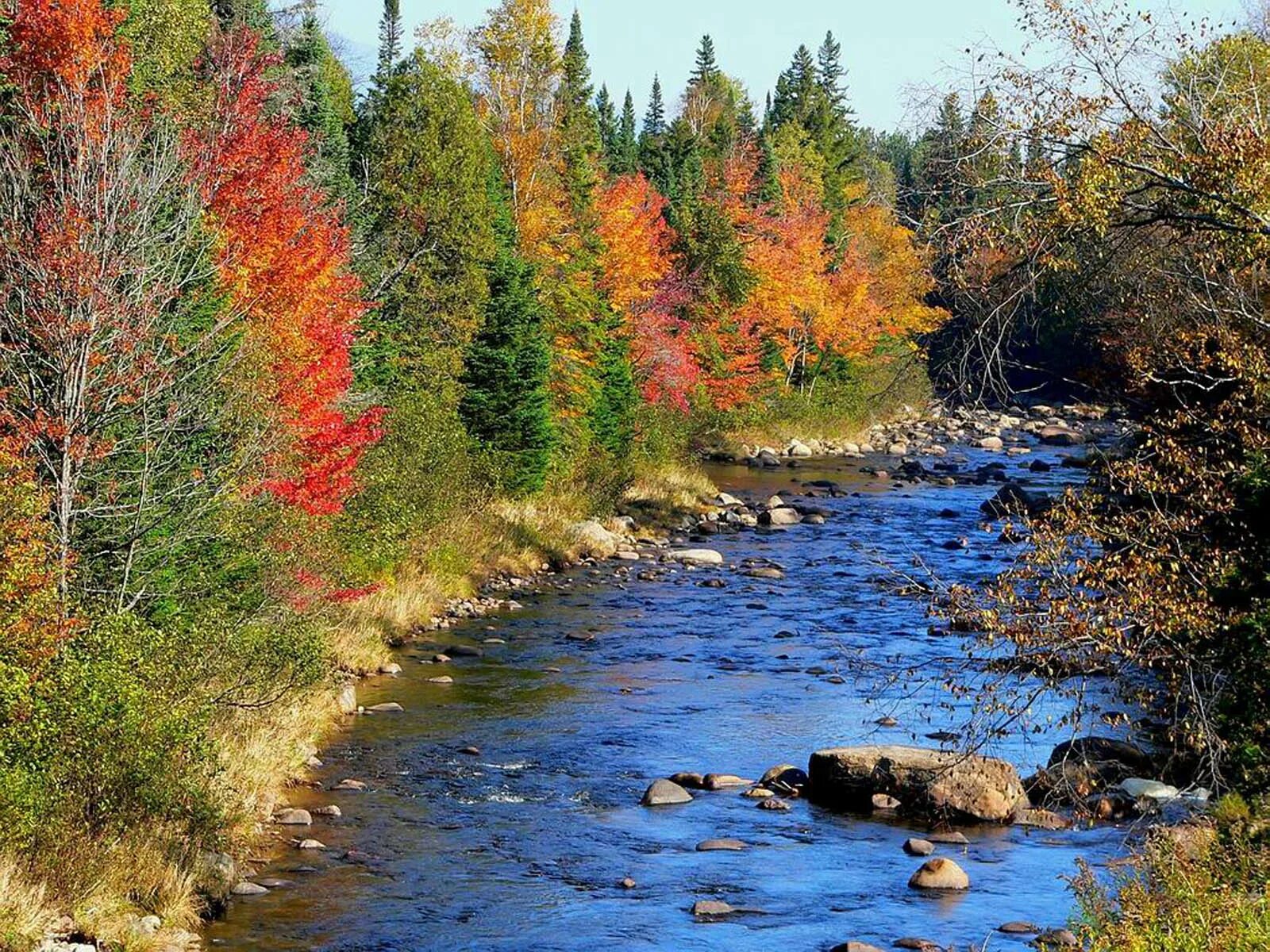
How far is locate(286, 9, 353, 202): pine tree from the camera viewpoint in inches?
1524

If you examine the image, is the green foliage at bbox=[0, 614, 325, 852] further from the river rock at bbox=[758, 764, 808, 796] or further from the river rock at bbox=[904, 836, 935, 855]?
the river rock at bbox=[904, 836, 935, 855]

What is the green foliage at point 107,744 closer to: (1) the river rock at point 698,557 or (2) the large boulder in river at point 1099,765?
(2) the large boulder in river at point 1099,765

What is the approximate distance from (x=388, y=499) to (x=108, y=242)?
39.2 ft

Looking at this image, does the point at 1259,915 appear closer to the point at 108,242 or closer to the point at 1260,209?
the point at 1260,209

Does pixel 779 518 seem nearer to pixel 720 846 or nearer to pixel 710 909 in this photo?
pixel 720 846

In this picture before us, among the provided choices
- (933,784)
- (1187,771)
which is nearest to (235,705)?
(933,784)

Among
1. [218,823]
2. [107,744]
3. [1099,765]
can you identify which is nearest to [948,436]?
[1099,765]

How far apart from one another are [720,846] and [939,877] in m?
2.87

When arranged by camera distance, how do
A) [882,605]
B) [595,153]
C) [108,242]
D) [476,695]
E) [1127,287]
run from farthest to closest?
[595,153] → [882,605] → [476,695] → [108,242] → [1127,287]

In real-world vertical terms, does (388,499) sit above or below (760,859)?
above

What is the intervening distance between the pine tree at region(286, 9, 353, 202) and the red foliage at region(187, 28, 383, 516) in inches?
208

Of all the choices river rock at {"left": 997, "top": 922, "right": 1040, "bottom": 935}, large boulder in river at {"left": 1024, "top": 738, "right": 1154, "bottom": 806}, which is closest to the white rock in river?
large boulder in river at {"left": 1024, "top": 738, "right": 1154, "bottom": 806}

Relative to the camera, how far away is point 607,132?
100m

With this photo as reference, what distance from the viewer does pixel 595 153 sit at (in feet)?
230
